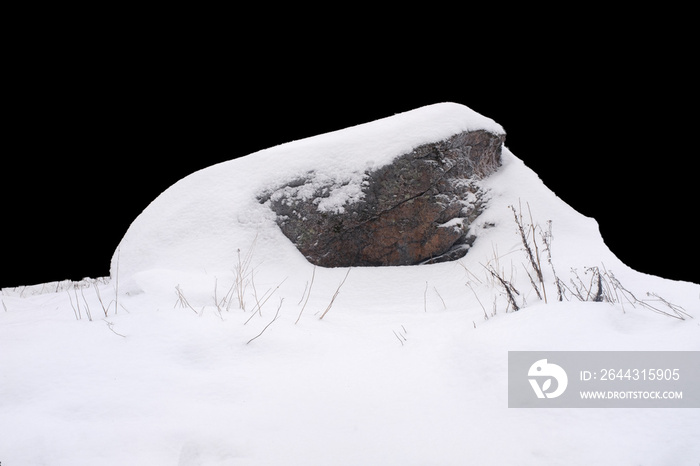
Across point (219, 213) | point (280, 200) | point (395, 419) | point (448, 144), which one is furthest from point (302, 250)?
point (395, 419)

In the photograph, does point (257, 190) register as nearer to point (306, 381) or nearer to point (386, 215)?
point (386, 215)

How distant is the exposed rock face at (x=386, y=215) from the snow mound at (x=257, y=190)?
66mm

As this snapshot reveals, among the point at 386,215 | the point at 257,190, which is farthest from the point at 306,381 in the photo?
the point at 257,190

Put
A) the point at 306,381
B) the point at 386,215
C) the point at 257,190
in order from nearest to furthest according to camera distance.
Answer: the point at 306,381 < the point at 386,215 < the point at 257,190

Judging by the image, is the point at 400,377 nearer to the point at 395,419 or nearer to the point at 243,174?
the point at 395,419

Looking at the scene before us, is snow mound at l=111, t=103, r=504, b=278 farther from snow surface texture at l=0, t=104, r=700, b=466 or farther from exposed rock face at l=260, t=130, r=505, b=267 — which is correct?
snow surface texture at l=0, t=104, r=700, b=466

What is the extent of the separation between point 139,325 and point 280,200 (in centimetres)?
245

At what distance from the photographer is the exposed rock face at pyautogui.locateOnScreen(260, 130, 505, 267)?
185 inches

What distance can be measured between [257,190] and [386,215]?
1.32m

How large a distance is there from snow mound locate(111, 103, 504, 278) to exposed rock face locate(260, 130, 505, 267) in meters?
0.07

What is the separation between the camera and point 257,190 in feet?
16.1

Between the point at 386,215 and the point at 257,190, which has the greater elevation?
the point at 257,190

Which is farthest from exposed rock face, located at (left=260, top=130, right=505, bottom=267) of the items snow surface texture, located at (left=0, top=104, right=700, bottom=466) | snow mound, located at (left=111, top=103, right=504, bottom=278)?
snow surface texture, located at (left=0, top=104, right=700, bottom=466)

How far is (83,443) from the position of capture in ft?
5.43
